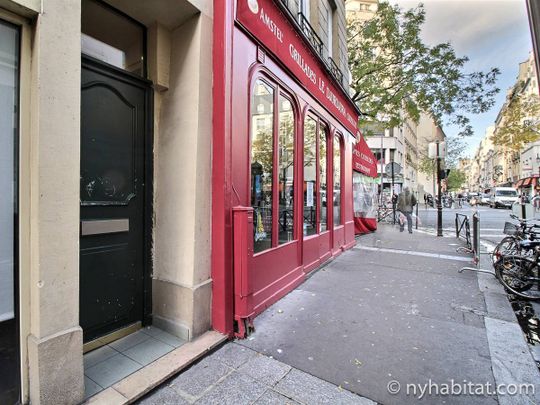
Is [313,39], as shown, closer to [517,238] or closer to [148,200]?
[148,200]

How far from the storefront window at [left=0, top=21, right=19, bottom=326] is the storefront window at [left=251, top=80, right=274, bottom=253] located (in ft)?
8.11

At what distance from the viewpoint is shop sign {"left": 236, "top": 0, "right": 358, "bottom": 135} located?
12.0 ft

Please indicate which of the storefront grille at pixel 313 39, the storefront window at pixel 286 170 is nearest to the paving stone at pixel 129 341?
the storefront window at pixel 286 170

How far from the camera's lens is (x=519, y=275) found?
483cm

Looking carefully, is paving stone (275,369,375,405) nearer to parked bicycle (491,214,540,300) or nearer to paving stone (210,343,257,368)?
paving stone (210,343,257,368)

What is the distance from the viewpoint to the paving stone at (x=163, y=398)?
7.42 ft

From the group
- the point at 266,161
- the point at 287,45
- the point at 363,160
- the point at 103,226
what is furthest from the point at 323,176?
the point at 103,226

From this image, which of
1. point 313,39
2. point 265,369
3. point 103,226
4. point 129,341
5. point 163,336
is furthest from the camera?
point 313,39

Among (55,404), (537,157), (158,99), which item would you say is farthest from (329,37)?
(537,157)

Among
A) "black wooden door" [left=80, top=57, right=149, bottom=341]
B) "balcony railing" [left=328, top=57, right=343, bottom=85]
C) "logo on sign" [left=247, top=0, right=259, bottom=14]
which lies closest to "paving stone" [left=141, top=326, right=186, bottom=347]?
"black wooden door" [left=80, top=57, right=149, bottom=341]

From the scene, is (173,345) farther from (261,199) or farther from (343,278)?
(343,278)

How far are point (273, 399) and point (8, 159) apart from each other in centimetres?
260

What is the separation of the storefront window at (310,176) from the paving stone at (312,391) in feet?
10.4

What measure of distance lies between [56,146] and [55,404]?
1.80m
